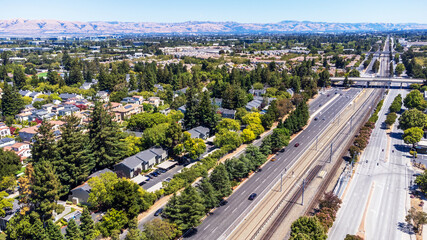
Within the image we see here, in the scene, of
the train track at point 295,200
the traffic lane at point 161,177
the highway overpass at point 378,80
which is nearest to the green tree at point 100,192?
the traffic lane at point 161,177

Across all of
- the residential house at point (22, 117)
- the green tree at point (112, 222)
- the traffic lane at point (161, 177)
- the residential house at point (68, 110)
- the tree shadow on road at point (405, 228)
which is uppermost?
the residential house at point (68, 110)

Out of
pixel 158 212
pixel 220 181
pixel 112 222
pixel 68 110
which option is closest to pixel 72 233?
pixel 112 222

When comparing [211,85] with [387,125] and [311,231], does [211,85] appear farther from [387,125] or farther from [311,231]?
[311,231]

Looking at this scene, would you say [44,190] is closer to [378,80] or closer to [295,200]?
[295,200]

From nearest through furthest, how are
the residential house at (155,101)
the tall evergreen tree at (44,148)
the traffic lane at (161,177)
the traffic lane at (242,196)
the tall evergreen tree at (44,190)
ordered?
the tall evergreen tree at (44,190)
the traffic lane at (242,196)
the tall evergreen tree at (44,148)
the traffic lane at (161,177)
the residential house at (155,101)

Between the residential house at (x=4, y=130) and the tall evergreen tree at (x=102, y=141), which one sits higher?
the tall evergreen tree at (x=102, y=141)

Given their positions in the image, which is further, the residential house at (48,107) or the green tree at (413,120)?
the residential house at (48,107)

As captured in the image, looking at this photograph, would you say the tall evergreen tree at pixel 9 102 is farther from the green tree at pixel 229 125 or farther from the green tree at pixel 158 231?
the green tree at pixel 158 231
